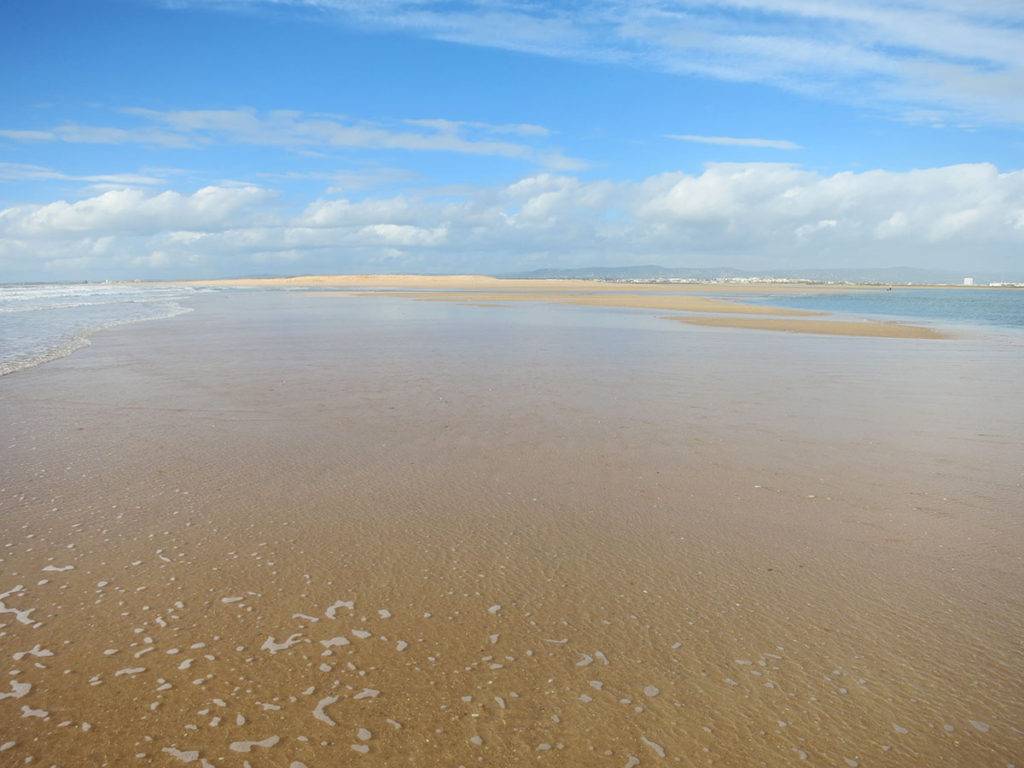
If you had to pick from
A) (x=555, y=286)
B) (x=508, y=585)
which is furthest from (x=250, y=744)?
(x=555, y=286)

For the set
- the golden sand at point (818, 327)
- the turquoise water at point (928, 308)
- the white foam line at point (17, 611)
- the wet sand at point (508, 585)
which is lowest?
the turquoise water at point (928, 308)

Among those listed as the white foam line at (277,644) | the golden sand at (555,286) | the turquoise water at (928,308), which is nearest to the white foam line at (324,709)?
the white foam line at (277,644)

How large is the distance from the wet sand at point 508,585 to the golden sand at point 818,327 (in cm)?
1649

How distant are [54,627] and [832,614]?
496 centimetres

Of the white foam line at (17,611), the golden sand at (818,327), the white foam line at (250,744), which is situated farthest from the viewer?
the golden sand at (818,327)

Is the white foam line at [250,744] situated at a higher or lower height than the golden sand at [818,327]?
higher

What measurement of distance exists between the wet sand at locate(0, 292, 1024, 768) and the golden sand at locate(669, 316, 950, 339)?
16.5 m

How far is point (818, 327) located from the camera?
28.7 metres

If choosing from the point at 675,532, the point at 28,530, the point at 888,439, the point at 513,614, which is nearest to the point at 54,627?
the point at 28,530

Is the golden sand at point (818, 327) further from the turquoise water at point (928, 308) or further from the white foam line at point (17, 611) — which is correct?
the white foam line at point (17, 611)

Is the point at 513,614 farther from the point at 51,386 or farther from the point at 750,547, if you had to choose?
the point at 51,386

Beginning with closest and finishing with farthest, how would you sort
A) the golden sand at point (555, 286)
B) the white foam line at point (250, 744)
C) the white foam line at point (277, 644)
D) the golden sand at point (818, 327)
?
the white foam line at point (250, 744), the white foam line at point (277, 644), the golden sand at point (818, 327), the golden sand at point (555, 286)

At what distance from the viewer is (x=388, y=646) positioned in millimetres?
4043

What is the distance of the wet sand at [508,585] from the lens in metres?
3.36
